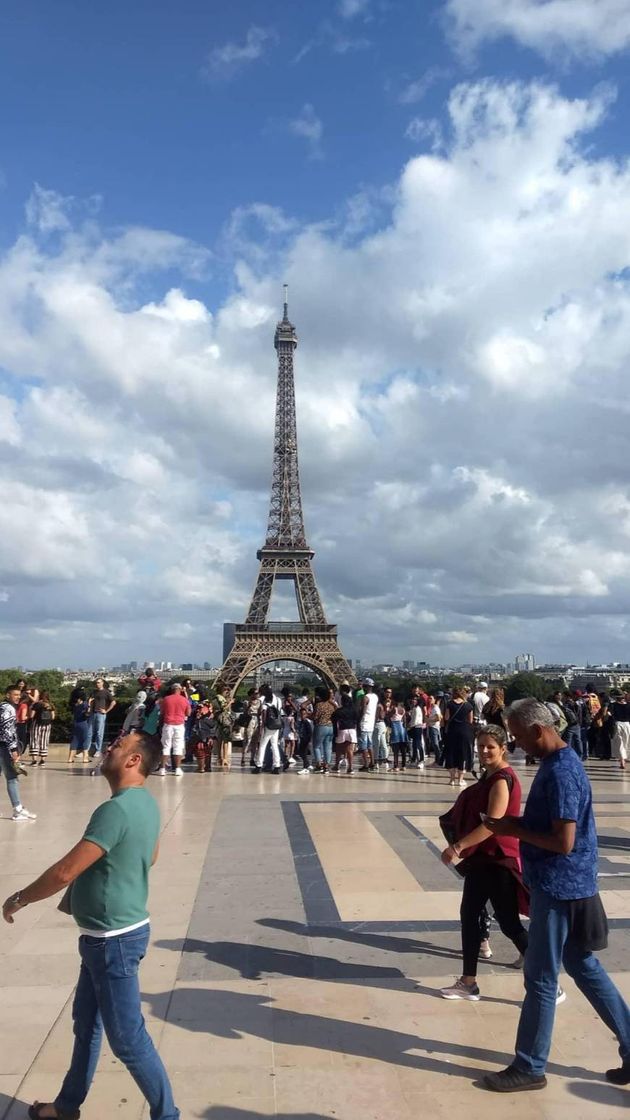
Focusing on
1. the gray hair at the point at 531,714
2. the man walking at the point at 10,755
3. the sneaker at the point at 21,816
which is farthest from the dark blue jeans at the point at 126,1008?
the sneaker at the point at 21,816

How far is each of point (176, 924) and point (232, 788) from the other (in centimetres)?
701

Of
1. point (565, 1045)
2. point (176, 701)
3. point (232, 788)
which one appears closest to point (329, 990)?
point (565, 1045)

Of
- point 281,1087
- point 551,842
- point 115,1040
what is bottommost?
point 281,1087

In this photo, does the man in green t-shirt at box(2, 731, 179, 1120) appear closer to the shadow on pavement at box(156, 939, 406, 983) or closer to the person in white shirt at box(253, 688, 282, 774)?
the shadow on pavement at box(156, 939, 406, 983)

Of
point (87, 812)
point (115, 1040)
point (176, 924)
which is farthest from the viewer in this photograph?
point (87, 812)

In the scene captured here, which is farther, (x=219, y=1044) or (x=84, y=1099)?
(x=219, y=1044)

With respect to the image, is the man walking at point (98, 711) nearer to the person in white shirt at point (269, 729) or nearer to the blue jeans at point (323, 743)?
the person in white shirt at point (269, 729)

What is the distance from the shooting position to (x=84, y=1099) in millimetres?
3438

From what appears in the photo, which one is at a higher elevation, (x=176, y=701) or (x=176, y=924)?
(x=176, y=701)

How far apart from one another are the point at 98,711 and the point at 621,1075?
12.8 metres

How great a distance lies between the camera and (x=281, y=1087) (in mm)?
3680

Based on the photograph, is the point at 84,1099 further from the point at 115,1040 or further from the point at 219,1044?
the point at 219,1044

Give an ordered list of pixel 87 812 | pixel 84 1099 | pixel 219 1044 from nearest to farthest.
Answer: pixel 84 1099, pixel 219 1044, pixel 87 812

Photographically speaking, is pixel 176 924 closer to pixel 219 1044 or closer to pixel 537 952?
pixel 219 1044
